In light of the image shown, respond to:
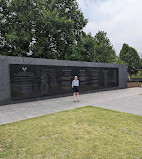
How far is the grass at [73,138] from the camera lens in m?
3.05

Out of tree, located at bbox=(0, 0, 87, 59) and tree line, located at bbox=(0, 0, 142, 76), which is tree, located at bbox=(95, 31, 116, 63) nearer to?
tree line, located at bbox=(0, 0, 142, 76)

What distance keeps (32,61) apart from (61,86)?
3.15m

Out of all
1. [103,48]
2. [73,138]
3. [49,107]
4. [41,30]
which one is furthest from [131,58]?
[73,138]

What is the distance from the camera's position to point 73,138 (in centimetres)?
379

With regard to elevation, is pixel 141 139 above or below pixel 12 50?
below

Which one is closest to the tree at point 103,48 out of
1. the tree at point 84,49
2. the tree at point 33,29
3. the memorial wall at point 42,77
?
the tree at point 84,49

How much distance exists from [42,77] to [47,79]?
1.46 ft

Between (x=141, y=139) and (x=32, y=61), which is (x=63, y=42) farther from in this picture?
(x=141, y=139)

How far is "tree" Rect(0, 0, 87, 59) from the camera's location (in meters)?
16.0

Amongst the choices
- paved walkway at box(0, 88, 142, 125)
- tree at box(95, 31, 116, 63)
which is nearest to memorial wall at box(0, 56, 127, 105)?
paved walkway at box(0, 88, 142, 125)

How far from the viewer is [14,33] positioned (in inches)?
598

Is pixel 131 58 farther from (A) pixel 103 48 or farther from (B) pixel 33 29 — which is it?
(B) pixel 33 29

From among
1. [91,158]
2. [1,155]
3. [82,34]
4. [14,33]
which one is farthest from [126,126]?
[82,34]

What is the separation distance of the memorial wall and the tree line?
5.60m
